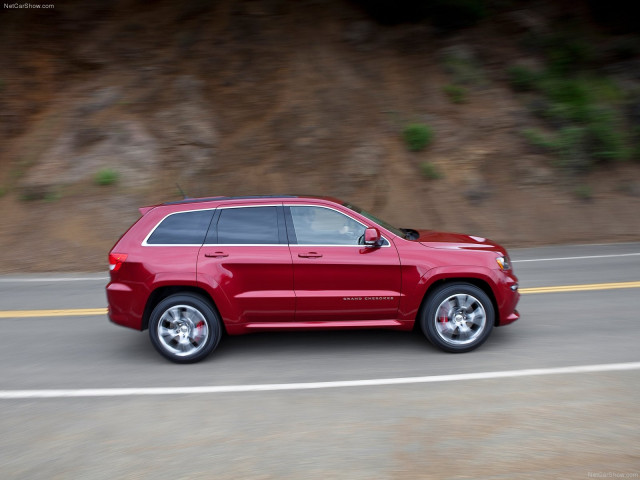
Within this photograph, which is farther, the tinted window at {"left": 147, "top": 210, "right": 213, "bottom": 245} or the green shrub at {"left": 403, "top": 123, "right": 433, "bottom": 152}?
the green shrub at {"left": 403, "top": 123, "right": 433, "bottom": 152}

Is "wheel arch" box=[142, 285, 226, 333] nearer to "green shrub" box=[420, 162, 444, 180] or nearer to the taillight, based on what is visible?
the taillight

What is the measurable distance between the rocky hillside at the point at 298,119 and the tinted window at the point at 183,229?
711 cm

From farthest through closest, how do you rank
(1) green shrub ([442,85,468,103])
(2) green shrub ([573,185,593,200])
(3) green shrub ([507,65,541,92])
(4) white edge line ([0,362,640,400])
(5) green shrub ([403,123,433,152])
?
(3) green shrub ([507,65,541,92]) → (1) green shrub ([442,85,468,103]) → (5) green shrub ([403,123,433,152]) → (2) green shrub ([573,185,593,200]) → (4) white edge line ([0,362,640,400])

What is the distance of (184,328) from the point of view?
625cm

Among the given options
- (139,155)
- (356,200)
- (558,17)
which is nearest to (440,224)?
(356,200)

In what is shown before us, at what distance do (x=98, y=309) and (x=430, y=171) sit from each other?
Answer: 381 inches

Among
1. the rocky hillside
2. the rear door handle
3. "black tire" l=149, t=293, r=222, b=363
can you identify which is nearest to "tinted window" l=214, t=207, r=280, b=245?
the rear door handle

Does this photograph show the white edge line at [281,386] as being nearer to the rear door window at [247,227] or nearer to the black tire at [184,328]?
the black tire at [184,328]

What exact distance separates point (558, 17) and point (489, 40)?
305 centimetres

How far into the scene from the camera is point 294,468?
13.0 feet

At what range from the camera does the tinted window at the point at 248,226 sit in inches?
249

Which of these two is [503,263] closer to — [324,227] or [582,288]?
[324,227]

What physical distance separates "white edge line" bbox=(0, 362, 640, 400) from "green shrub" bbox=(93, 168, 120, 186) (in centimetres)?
1019

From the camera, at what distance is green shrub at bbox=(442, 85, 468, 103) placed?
17.6 m
